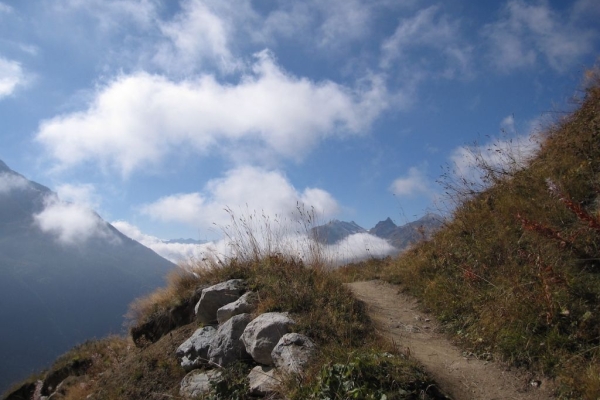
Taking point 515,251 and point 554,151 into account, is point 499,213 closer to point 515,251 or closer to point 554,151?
point 515,251

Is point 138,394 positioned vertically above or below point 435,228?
below

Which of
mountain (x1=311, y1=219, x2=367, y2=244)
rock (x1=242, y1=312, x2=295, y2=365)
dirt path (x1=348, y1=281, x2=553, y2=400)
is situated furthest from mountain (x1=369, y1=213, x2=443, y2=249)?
rock (x1=242, y1=312, x2=295, y2=365)

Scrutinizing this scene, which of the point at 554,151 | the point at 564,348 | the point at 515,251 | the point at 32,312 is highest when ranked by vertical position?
the point at 32,312

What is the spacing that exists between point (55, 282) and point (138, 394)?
23686 cm

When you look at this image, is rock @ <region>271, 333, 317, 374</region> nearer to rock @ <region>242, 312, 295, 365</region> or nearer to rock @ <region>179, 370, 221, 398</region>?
rock @ <region>242, 312, 295, 365</region>

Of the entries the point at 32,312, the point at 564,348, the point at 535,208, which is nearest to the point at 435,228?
the point at 535,208

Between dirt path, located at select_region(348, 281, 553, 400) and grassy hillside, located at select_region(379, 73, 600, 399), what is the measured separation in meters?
0.21

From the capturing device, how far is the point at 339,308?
5.47 meters

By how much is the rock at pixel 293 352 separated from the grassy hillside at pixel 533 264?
2.18 meters

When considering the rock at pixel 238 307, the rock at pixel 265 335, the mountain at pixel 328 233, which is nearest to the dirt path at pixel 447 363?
the rock at pixel 265 335

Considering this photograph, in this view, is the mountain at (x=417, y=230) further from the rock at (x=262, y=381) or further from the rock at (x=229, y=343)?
the rock at (x=262, y=381)

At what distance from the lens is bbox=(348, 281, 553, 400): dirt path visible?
3.71 m

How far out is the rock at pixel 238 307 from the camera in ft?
19.9

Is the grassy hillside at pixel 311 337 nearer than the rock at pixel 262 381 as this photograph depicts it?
Yes
